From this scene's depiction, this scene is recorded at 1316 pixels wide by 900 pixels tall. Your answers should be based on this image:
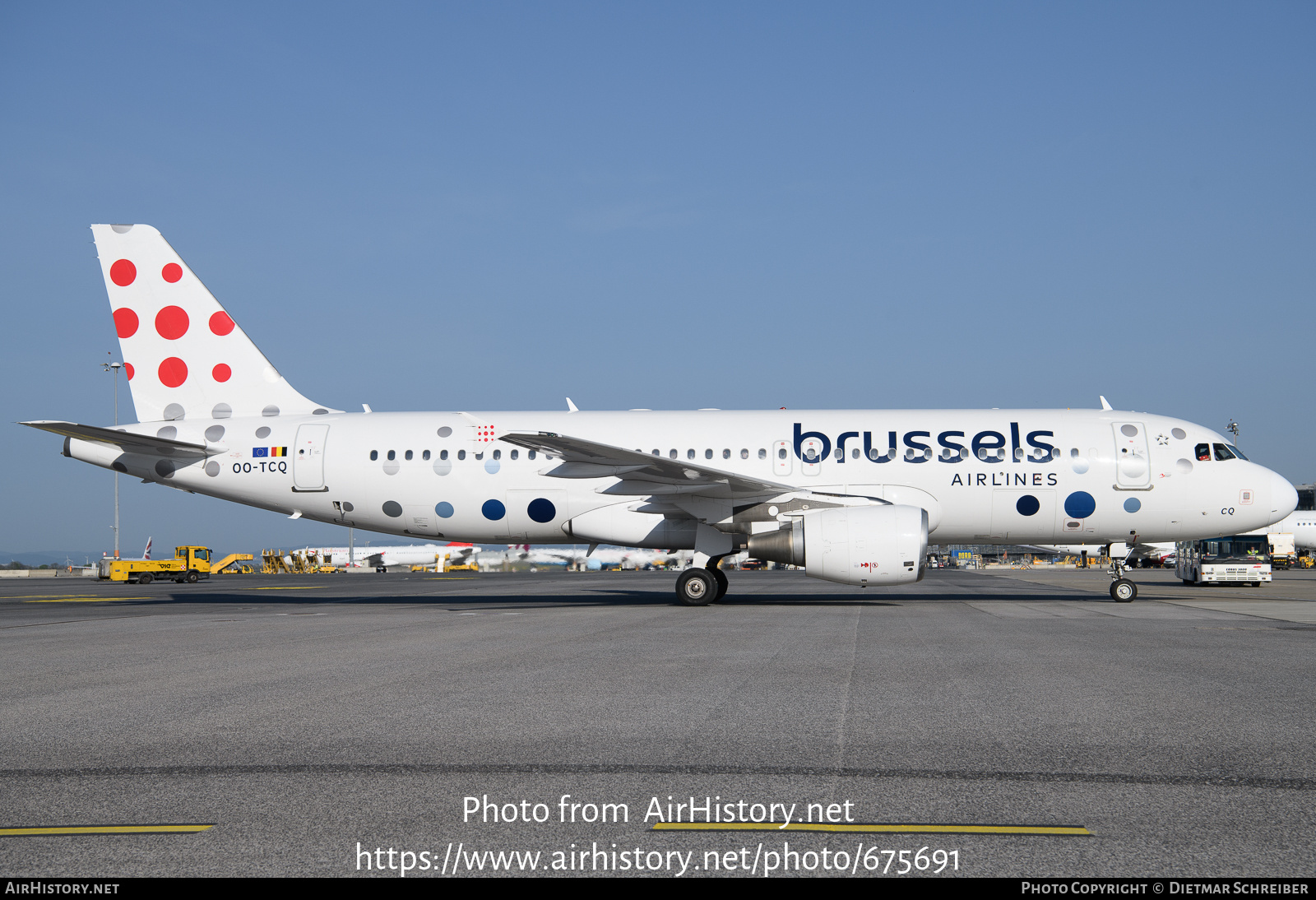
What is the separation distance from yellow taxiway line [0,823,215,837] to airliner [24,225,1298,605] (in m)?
14.7

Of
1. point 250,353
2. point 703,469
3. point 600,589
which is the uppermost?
point 250,353

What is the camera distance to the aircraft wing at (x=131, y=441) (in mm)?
19312

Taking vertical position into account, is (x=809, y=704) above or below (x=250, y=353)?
below

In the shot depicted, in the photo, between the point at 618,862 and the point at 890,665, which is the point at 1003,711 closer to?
the point at 890,665

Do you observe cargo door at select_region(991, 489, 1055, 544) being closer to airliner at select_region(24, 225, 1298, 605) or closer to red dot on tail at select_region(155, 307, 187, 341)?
airliner at select_region(24, 225, 1298, 605)

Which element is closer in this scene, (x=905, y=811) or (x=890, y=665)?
(x=905, y=811)

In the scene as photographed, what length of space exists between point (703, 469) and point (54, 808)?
1447 cm

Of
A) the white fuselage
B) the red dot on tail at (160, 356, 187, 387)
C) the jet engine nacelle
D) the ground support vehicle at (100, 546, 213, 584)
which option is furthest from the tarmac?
the ground support vehicle at (100, 546, 213, 584)

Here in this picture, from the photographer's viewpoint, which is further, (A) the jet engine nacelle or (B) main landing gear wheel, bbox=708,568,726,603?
(B) main landing gear wheel, bbox=708,568,726,603

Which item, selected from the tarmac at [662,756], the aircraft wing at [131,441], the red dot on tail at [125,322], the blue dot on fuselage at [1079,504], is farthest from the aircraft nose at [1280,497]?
the red dot on tail at [125,322]

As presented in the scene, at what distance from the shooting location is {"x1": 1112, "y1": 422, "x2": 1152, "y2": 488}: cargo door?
2062 centimetres

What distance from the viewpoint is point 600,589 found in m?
34.0

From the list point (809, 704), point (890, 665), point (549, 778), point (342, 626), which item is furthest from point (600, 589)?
point (549, 778)
